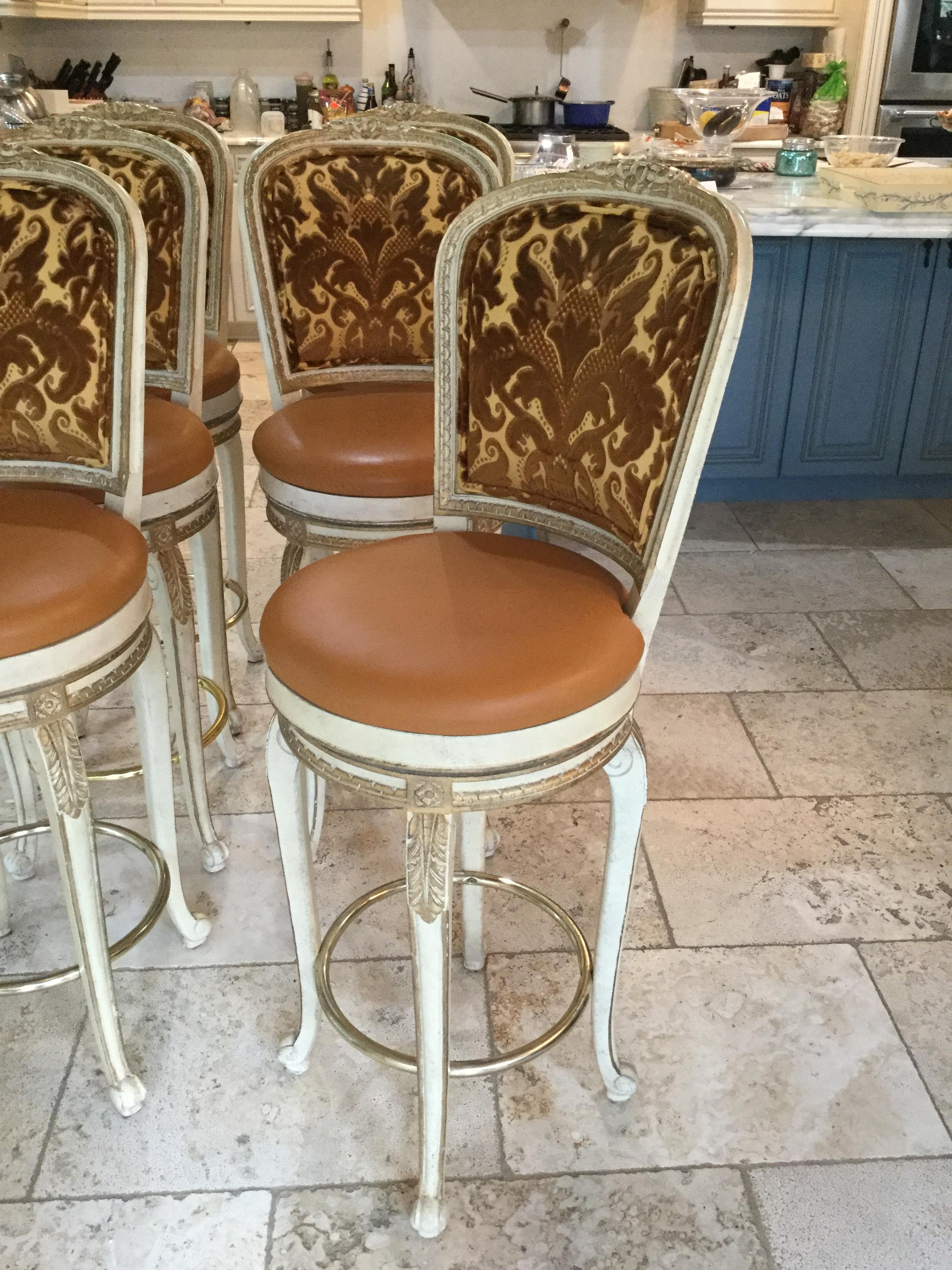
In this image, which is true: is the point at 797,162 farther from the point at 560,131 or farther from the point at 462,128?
the point at 560,131

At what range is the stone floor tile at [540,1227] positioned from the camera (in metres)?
1.33

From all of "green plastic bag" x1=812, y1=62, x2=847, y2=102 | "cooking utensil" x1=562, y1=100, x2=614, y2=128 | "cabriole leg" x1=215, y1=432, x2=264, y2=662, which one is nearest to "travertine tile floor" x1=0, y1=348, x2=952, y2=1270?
"cabriole leg" x1=215, y1=432, x2=264, y2=662

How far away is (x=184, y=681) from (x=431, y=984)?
0.79 m

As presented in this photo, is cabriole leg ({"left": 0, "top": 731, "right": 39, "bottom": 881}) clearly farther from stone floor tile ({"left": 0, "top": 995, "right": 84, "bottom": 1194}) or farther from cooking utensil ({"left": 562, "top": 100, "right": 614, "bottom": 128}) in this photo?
cooking utensil ({"left": 562, "top": 100, "right": 614, "bottom": 128})

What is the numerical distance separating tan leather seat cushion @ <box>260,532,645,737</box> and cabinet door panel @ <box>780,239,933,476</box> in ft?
6.59

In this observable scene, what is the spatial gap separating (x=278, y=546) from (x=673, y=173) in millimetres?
2169

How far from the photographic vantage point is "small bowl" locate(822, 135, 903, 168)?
3.30m

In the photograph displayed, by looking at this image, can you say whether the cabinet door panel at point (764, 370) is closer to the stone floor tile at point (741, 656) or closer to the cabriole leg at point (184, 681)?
the stone floor tile at point (741, 656)

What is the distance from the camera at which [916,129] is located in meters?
4.96

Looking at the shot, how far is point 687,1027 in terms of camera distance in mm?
1652

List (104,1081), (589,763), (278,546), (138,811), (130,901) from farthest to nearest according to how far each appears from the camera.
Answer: (278,546), (138,811), (130,901), (104,1081), (589,763)

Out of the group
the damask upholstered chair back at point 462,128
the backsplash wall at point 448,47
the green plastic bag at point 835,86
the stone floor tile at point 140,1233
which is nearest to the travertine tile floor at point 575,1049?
the stone floor tile at point 140,1233

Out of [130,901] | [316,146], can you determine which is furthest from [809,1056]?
[316,146]

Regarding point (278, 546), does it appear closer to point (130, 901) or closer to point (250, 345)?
point (130, 901)
